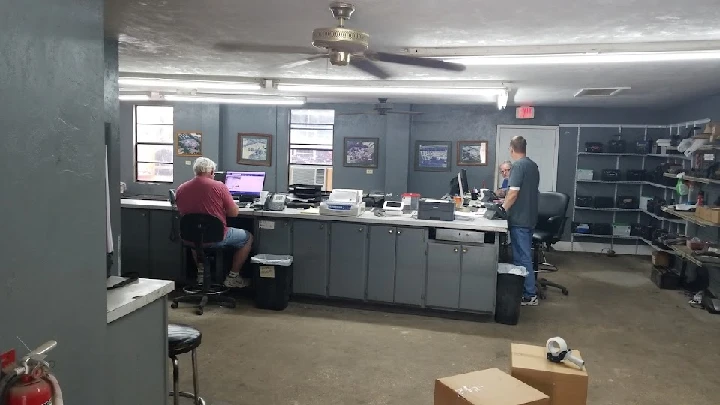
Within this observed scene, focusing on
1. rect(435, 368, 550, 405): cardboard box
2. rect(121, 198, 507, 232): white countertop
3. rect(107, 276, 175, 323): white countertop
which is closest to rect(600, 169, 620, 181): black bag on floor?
rect(121, 198, 507, 232): white countertop

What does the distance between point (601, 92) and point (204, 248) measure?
16.9 feet

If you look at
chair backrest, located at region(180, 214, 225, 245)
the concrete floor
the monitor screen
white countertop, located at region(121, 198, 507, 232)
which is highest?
the monitor screen

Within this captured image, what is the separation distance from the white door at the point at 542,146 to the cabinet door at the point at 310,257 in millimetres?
4785

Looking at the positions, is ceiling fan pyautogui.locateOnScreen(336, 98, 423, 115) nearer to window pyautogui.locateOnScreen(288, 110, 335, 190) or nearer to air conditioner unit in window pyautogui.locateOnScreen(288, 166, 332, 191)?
window pyautogui.locateOnScreen(288, 110, 335, 190)

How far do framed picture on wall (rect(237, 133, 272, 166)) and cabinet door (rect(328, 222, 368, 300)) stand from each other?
15.0ft

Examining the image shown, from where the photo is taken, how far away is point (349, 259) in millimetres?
5383

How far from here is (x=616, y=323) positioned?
5211 mm

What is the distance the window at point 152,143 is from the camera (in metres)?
9.69

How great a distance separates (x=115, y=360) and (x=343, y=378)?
1886 mm

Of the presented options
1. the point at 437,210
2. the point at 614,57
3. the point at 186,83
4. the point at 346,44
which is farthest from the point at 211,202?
the point at 614,57

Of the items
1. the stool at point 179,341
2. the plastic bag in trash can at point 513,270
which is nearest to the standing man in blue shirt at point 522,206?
the plastic bag in trash can at point 513,270

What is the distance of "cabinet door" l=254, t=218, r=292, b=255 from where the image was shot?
18.1 feet

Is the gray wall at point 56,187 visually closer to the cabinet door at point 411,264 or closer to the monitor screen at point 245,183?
the cabinet door at point 411,264

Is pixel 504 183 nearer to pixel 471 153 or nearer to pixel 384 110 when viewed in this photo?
pixel 471 153
